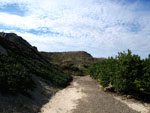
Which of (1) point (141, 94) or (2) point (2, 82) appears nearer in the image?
(2) point (2, 82)

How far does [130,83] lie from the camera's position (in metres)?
19.3

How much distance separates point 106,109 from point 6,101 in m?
9.62

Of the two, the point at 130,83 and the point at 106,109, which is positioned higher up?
the point at 130,83

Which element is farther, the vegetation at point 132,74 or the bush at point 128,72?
the bush at point 128,72

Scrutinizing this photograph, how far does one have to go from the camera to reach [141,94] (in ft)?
70.2

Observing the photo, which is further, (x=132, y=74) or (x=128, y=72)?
(x=128, y=72)

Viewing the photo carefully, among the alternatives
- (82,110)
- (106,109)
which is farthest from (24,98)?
(106,109)

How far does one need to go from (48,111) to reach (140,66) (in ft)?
45.6

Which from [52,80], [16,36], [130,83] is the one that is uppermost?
[16,36]

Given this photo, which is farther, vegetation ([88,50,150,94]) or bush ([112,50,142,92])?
bush ([112,50,142,92])

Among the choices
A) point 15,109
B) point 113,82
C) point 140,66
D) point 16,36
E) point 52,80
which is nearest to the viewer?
point 15,109

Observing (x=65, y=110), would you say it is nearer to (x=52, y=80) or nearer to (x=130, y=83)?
(x=130, y=83)

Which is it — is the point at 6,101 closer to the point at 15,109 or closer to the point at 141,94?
the point at 15,109

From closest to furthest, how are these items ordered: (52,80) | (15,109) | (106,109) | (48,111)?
(15,109) < (48,111) < (106,109) < (52,80)
